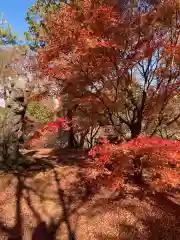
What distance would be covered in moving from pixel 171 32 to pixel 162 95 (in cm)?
174

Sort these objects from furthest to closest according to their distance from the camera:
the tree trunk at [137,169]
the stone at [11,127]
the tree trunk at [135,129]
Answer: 1. the tree trunk at [135,129]
2. the stone at [11,127]
3. the tree trunk at [137,169]

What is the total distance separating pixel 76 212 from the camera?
4.90 metres

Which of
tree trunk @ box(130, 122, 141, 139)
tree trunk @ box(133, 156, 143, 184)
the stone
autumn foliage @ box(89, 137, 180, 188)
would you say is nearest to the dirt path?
tree trunk @ box(133, 156, 143, 184)

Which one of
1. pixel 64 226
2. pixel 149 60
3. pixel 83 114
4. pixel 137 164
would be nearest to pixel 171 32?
pixel 149 60

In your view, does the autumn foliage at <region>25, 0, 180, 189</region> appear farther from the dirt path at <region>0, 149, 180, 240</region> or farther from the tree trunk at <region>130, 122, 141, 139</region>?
the dirt path at <region>0, 149, 180, 240</region>

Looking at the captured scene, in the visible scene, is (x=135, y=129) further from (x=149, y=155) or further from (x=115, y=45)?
(x=115, y=45)

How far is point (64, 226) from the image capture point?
4.45 metres

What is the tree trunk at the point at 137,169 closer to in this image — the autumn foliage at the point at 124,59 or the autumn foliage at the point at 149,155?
the autumn foliage at the point at 124,59

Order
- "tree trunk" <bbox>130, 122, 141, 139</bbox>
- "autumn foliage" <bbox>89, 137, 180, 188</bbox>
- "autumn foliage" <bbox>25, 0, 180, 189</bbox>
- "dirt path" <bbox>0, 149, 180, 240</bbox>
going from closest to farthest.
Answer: "autumn foliage" <bbox>89, 137, 180, 188</bbox> → "dirt path" <bbox>0, 149, 180, 240</bbox> → "autumn foliage" <bbox>25, 0, 180, 189</bbox> → "tree trunk" <bbox>130, 122, 141, 139</bbox>

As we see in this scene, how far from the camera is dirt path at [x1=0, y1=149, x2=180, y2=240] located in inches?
170

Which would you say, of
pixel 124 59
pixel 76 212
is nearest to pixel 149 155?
pixel 76 212

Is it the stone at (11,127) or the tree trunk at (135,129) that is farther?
the tree trunk at (135,129)

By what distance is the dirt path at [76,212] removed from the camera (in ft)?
14.1

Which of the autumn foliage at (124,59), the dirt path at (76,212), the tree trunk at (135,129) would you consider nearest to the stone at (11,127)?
the dirt path at (76,212)
